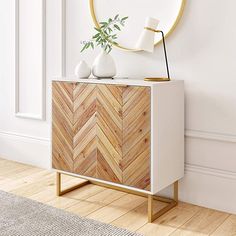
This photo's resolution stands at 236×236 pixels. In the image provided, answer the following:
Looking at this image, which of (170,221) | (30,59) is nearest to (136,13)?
(30,59)

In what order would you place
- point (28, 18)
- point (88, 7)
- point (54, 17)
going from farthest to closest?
point (28, 18), point (54, 17), point (88, 7)

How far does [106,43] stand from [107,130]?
2.28 ft

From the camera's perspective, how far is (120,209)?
2.50 metres

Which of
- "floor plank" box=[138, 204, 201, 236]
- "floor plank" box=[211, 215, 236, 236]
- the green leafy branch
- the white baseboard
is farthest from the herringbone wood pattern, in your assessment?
the white baseboard

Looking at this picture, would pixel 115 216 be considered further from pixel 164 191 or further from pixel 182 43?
pixel 182 43

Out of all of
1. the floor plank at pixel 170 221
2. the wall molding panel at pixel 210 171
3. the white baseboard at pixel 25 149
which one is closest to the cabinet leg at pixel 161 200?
the floor plank at pixel 170 221

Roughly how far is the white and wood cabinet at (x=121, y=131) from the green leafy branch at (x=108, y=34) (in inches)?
11.7

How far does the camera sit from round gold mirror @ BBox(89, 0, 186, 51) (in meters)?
2.56

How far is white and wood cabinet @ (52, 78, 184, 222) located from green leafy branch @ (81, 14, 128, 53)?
0.30 m

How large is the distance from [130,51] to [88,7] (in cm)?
49

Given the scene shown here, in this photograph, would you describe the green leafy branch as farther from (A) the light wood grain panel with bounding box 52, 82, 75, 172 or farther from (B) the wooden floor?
(B) the wooden floor

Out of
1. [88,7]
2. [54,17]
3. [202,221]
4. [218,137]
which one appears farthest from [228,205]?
[54,17]

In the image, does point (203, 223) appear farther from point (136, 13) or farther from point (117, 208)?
point (136, 13)

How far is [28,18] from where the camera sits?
3359 millimetres
